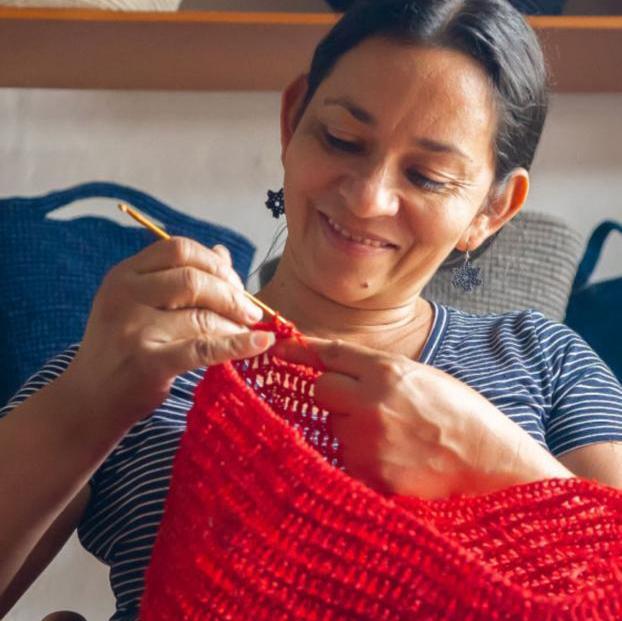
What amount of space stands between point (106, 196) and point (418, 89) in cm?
63

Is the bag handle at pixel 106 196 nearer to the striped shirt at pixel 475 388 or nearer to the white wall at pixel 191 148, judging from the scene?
the white wall at pixel 191 148

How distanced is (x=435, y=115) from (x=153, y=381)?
38 centimetres

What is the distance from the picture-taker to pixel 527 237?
1.46m

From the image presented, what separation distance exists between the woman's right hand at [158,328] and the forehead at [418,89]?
0.25 metres

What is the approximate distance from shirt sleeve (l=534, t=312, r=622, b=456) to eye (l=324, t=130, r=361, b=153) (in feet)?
1.04

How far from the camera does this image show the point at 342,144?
3.15 feet

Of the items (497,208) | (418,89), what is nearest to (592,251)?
(497,208)

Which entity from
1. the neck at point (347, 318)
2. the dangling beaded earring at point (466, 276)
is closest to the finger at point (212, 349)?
the neck at point (347, 318)

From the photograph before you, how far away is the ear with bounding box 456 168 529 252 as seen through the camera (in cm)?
108

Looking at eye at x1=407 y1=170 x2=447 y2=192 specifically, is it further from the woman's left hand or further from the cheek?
the woman's left hand

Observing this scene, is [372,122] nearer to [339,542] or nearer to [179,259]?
[179,259]

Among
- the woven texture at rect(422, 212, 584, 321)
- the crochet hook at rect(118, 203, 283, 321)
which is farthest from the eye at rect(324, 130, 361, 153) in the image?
the woven texture at rect(422, 212, 584, 321)

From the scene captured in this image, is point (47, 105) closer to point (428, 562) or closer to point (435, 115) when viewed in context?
point (435, 115)

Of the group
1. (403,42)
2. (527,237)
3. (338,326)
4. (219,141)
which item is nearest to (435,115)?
(403,42)
